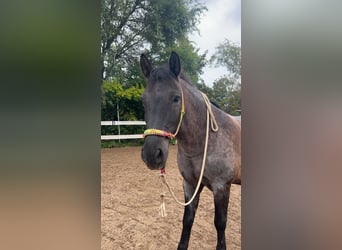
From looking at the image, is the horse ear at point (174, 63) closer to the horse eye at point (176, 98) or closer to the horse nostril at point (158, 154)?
the horse eye at point (176, 98)

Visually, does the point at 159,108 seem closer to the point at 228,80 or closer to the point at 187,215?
the point at 228,80

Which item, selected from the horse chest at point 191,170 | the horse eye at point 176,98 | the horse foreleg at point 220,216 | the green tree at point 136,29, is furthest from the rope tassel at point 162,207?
the green tree at point 136,29

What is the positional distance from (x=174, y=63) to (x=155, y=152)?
361 mm

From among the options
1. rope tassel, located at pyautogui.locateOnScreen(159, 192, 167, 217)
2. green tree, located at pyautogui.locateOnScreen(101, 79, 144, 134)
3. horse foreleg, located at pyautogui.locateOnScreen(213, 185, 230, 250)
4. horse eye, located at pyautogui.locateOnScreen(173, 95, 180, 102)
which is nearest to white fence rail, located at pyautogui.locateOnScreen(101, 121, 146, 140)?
green tree, located at pyautogui.locateOnScreen(101, 79, 144, 134)

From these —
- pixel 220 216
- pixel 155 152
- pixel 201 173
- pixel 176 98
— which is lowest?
pixel 220 216

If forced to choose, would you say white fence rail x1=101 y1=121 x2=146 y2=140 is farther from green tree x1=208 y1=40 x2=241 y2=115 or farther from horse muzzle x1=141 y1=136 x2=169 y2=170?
green tree x1=208 y1=40 x2=241 y2=115

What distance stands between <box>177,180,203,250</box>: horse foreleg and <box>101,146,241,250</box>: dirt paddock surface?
0.02 m

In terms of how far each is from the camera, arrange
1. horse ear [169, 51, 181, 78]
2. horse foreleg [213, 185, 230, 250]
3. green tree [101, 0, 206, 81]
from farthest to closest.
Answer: horse foreleg [213, 185, 230, 250] → horse ear [169, 51, 181, 78] → green tree [101, 0, 206, 81]

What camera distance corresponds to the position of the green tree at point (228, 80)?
141cm

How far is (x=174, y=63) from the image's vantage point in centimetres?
134

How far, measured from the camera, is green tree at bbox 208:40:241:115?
1406mm

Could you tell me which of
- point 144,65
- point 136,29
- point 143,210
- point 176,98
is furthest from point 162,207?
point 136,29

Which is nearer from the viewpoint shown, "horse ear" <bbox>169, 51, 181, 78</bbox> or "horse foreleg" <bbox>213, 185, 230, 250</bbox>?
"horse ear" <bbox>169, 51, 181, 78</bbox>
